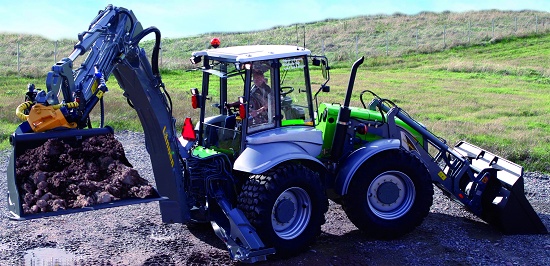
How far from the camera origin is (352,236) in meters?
9.45

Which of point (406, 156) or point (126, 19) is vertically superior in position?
point (126, 19)

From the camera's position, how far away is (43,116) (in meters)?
6.82

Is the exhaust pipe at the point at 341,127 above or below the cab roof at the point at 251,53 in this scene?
below

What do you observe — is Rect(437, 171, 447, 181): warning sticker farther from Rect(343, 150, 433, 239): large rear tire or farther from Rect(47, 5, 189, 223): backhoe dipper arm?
Rect(47, 5, 189, 223): backhoe dipper arm

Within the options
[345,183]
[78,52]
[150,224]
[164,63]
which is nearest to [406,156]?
[345,183]

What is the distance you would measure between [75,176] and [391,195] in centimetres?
402

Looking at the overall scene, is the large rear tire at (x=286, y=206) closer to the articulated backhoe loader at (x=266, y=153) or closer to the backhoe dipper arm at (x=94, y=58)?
the articulated backhoe loader at (x=266, y=153)

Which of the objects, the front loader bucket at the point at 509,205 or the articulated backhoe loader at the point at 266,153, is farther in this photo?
the front loader bucket at the point at 509,205

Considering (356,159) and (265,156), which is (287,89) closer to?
(265,156)

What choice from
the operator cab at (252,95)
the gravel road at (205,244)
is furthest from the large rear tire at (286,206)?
the operator cab at (252,95)

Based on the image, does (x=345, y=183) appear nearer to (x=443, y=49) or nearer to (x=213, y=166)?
(x=213, y=166)

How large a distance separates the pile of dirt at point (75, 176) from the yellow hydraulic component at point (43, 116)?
13.0 inches

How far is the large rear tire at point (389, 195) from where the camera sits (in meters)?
9.03

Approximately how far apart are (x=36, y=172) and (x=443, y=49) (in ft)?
116
